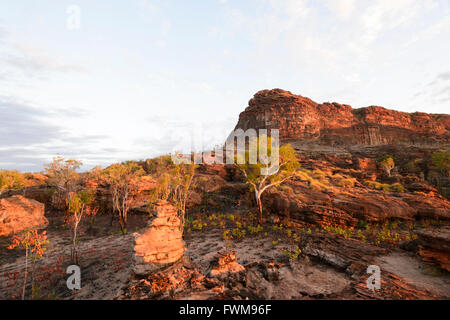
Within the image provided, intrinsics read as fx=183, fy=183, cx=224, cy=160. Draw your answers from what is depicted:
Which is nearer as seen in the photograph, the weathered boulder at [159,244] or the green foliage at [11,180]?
the weathered boulder at [159,244]

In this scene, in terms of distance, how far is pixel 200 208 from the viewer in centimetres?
2750

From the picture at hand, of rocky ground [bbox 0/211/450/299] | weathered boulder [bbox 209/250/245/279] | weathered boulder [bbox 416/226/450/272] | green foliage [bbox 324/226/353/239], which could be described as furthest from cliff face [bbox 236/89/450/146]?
weathered boulder [bbox 209/250/245/279]

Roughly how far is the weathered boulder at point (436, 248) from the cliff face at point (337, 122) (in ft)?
240

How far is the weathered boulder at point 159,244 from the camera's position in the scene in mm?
7910

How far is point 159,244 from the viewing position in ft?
28.3

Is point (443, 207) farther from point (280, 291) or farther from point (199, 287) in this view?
point (199, 287)

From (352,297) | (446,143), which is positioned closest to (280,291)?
(352,297)

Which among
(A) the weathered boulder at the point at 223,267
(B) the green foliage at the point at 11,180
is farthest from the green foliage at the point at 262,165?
(B) the green foliage at the point at 11,180

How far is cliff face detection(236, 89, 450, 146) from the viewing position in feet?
264

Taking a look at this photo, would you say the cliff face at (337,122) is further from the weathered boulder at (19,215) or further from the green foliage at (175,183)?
the weathered boulder at (19,215)
